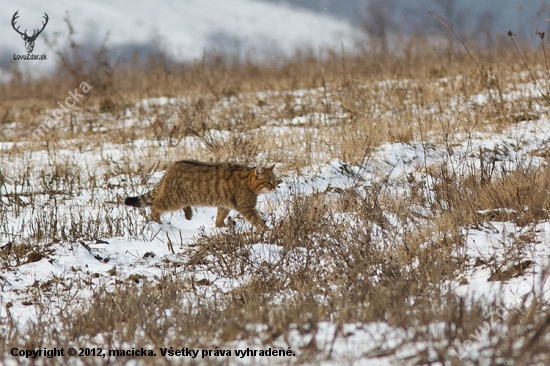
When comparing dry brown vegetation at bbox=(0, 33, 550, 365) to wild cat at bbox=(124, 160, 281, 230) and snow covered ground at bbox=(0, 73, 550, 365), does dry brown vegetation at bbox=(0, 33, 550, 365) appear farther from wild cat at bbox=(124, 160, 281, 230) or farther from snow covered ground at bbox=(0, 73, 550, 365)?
wild cat at bbox=(124, 160, 281, 230)

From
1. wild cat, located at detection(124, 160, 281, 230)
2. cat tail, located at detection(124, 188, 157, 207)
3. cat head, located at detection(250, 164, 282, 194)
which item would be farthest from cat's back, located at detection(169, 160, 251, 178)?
cat tail, located at detection(124, 188, 157, 207)

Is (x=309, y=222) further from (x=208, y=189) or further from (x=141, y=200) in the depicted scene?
(x=141, y=200)

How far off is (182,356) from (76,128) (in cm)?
941

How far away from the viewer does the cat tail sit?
6750 millimetres

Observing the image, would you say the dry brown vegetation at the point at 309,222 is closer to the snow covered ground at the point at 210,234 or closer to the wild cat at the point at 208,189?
the snow covered ground at the point at 210,234

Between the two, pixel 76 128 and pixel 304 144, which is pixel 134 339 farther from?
pixel 76 128

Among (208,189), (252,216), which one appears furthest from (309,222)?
→ (208,189)

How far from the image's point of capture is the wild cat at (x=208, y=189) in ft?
21.9

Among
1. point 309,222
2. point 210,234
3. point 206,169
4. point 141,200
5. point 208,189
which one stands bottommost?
point 210,234

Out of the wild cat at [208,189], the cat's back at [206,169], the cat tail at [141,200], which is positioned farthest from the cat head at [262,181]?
the cat tail at [141,200]

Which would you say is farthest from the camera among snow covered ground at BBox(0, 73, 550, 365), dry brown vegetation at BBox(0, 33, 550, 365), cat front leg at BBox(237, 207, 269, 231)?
cat front leg at BBox(237, 207, 269, 231)

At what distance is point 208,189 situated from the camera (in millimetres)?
6715

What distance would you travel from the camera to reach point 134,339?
3.70m

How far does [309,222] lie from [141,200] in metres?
2.12
